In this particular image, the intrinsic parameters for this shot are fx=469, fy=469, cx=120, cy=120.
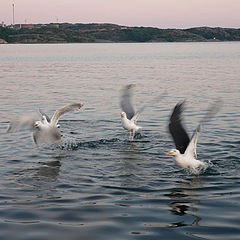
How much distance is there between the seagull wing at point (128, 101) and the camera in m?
18.7

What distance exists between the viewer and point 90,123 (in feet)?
67.2

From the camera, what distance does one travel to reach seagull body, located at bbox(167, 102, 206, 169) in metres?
12.1

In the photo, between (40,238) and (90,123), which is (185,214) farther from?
(90,123)

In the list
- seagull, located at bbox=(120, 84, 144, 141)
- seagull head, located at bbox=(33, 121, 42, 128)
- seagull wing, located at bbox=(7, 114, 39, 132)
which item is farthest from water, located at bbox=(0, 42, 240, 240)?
seagull head, located at bbox=(33, 121, 42, 128)

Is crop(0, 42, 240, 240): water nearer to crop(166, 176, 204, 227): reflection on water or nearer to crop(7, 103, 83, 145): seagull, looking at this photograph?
crop(166, 176, 204, 227): reflection on water

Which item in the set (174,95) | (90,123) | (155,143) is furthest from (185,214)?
(174,95)

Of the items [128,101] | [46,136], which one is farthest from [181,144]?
[128,101]

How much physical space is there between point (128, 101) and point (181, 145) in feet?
21.9

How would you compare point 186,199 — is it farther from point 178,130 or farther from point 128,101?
point 128,101

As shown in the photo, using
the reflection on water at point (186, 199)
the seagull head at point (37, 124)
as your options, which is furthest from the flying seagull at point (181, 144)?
the seagull head at point (37, 124)

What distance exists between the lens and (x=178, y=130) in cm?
1260

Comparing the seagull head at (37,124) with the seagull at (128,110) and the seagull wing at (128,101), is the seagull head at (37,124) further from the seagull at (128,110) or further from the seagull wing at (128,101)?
the seagull wing at (128,101)

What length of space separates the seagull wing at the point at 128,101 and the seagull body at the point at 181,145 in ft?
19.8

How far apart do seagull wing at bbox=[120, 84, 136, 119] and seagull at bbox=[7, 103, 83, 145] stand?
328cm
